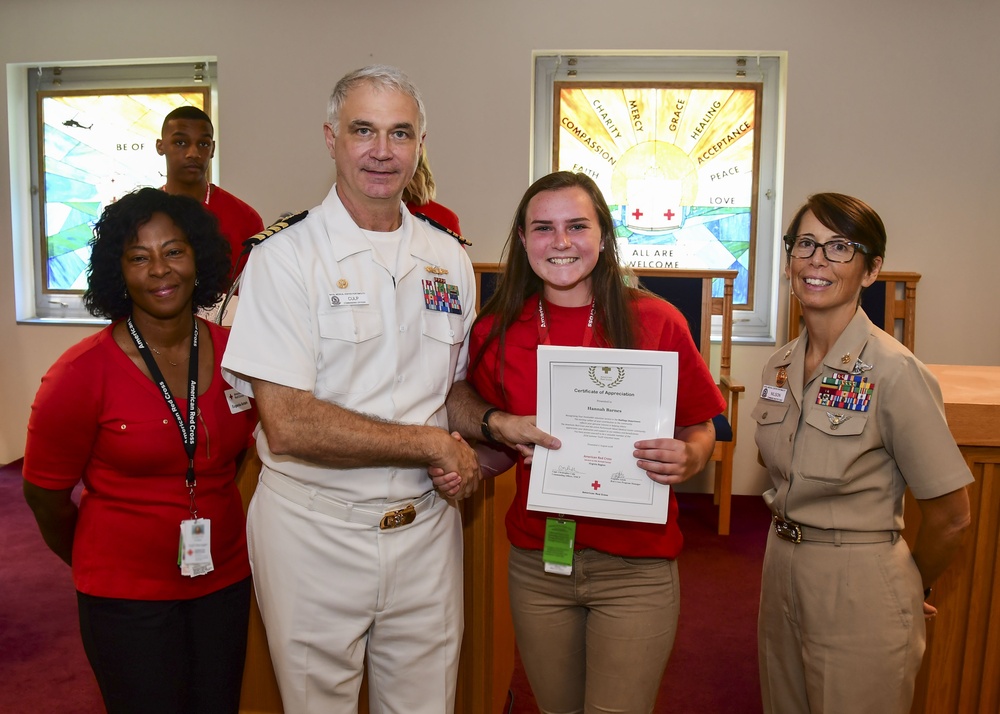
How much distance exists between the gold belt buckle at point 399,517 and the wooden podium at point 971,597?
1251 mm

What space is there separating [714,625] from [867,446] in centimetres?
198

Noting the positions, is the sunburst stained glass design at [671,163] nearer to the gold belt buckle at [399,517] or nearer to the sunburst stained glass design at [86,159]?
the sunburst stained glass design at [86,159]

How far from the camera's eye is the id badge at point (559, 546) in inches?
62.9

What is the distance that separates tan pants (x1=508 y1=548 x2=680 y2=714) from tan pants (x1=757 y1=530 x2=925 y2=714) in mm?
299

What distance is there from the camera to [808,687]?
1.71 metres

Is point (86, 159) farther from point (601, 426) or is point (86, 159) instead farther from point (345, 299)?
point (601, 426)

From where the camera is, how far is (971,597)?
6.34ft

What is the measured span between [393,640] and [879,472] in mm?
1089

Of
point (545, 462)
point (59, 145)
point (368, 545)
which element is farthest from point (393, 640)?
point (59, 145)

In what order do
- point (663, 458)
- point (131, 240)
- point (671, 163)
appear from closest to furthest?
point (663, 458), point (131, 240), point (671, 163)

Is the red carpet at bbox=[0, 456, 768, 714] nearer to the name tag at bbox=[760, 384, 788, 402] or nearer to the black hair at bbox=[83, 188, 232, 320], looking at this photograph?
the name tag at bbox=[760, 384, 788, 402]

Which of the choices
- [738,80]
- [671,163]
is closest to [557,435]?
[671,163]

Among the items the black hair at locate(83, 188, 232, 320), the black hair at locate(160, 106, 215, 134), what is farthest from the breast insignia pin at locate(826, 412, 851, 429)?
the black hair at locate(160, 106, 215, 134)

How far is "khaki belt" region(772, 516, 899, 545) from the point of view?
1.64 m
